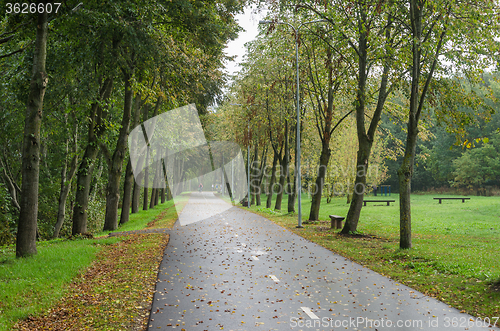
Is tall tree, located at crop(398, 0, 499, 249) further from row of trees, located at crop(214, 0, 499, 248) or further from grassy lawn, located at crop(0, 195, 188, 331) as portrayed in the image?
grassy lawn, located at crop(0, 195, 188, 331)

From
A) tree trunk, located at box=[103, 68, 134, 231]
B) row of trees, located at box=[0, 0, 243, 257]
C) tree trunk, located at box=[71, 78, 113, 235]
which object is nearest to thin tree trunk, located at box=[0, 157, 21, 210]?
row of trees, located at box=[0, 0, 243, 257]

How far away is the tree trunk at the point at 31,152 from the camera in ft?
31.4

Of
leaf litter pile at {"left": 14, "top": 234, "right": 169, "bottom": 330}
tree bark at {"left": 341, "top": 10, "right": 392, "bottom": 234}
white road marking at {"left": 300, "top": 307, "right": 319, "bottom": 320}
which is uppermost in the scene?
tree bark at {"left": 341, "top": 10, "right": 392, "bottom": 234}

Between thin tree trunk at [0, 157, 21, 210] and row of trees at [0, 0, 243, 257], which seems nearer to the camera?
row of trees at [0, 0, 243, 257]

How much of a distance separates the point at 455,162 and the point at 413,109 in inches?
2034

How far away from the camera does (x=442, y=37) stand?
11375 mm

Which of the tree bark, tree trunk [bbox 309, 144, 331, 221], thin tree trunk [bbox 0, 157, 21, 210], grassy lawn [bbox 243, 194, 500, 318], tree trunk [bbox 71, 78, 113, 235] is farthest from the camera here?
tree trunk [bbox 309, 144, 331, 221]

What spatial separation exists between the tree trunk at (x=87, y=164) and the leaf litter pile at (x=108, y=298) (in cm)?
551

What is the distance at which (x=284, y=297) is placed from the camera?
24.0 feet

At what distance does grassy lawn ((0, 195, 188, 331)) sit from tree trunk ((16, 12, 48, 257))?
0.56 meters

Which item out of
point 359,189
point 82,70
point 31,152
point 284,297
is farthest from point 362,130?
point 31,152

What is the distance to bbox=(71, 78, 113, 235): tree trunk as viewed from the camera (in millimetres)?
15805

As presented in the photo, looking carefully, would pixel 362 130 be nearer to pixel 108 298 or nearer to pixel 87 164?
pixel 87 164

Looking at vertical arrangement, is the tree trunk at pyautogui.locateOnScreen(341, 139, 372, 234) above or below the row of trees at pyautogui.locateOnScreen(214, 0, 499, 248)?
below
